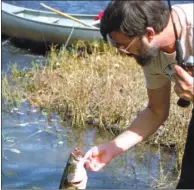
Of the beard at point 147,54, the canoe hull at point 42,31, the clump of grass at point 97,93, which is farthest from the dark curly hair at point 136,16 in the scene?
the canoe hull at point 42,31

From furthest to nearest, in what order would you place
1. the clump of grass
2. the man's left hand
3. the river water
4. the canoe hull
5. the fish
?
the canoe hull < the clump of grass < the river water < the fish < the man's left hand

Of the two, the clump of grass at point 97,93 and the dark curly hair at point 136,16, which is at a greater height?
the dark curly hair at point 136,16

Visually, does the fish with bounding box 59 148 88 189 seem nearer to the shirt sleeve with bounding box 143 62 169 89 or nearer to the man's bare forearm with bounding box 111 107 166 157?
the man's bare forearm with bounding box 111 107 166 157

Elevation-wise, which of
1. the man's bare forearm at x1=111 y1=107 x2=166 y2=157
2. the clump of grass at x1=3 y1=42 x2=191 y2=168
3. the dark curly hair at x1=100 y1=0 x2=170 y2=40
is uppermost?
the dark curly hair at x1=100 y1=0 x2=170 y2=40

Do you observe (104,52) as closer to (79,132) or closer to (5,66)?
(5,66)

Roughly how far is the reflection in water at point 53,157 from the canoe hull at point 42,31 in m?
3.82

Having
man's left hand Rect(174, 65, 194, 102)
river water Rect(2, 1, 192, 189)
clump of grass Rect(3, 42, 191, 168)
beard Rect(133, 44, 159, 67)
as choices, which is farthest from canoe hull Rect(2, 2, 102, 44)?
man's left hand Rect(174, 65, 194, 102)

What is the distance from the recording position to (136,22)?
3.18 m

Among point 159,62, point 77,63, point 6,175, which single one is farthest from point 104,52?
point 159,62

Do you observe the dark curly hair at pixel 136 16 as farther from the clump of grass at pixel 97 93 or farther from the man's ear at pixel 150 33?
the clump of grass at pixel 97 93

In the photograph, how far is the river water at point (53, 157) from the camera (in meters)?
6.10

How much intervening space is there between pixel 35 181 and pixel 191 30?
3.26 m

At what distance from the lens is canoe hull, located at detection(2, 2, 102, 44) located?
11469 millimetres

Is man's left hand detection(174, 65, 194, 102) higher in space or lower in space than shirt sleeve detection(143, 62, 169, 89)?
higher
